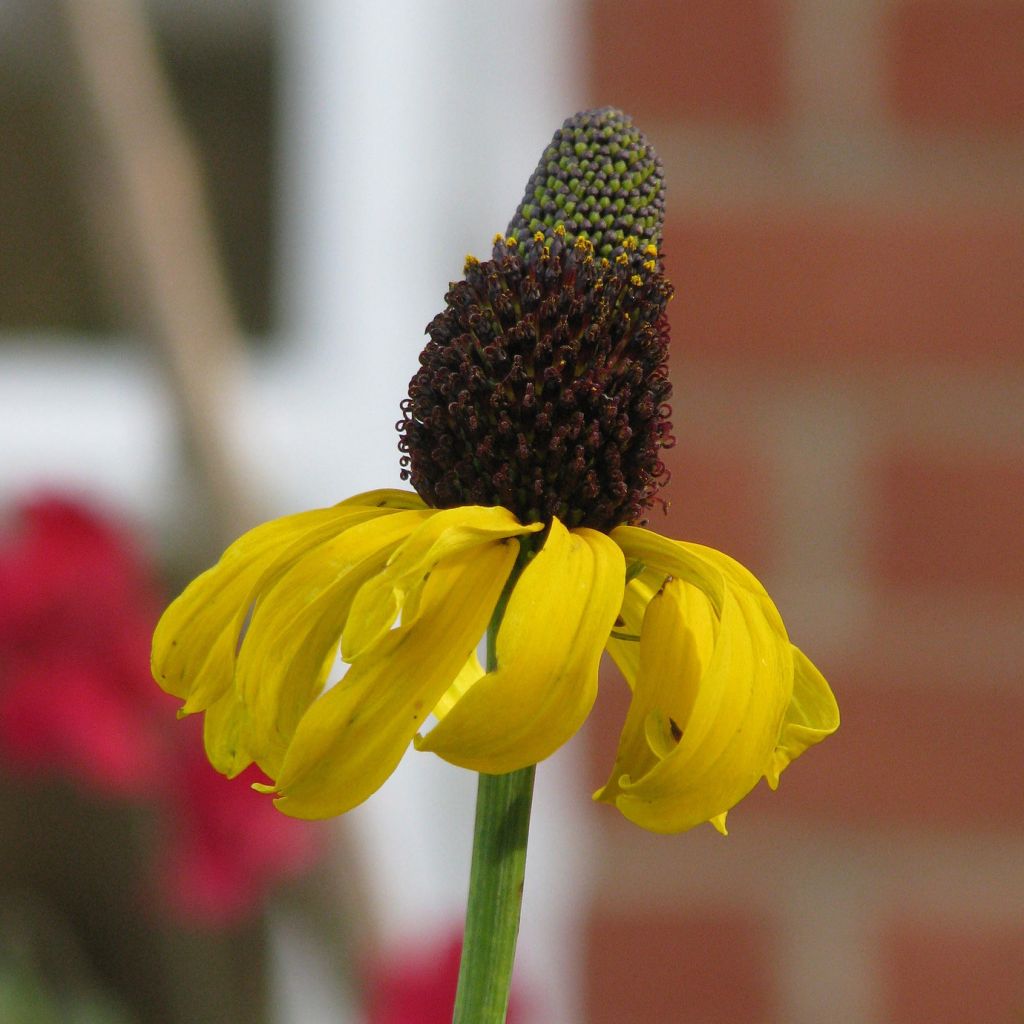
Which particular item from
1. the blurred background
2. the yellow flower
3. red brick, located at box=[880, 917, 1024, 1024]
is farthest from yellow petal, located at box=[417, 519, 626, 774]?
red brick, located at box=[880, 917, 1024, 1024]

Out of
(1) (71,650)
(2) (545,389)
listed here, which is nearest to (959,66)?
(1) (71,650)

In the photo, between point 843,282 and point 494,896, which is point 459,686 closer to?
point 494,896

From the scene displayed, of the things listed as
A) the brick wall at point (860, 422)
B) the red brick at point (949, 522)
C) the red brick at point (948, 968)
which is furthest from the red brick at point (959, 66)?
the red brick at point (948, 968)

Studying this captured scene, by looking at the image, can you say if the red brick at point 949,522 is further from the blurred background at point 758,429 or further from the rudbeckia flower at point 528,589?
the rudbeckia flower at point 528,589

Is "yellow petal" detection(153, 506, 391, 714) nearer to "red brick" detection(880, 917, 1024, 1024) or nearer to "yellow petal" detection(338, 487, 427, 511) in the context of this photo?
"yellow petal" detection(338, 487, 427, 511)

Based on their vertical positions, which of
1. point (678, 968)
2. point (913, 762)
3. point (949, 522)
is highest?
point (949, 522)
